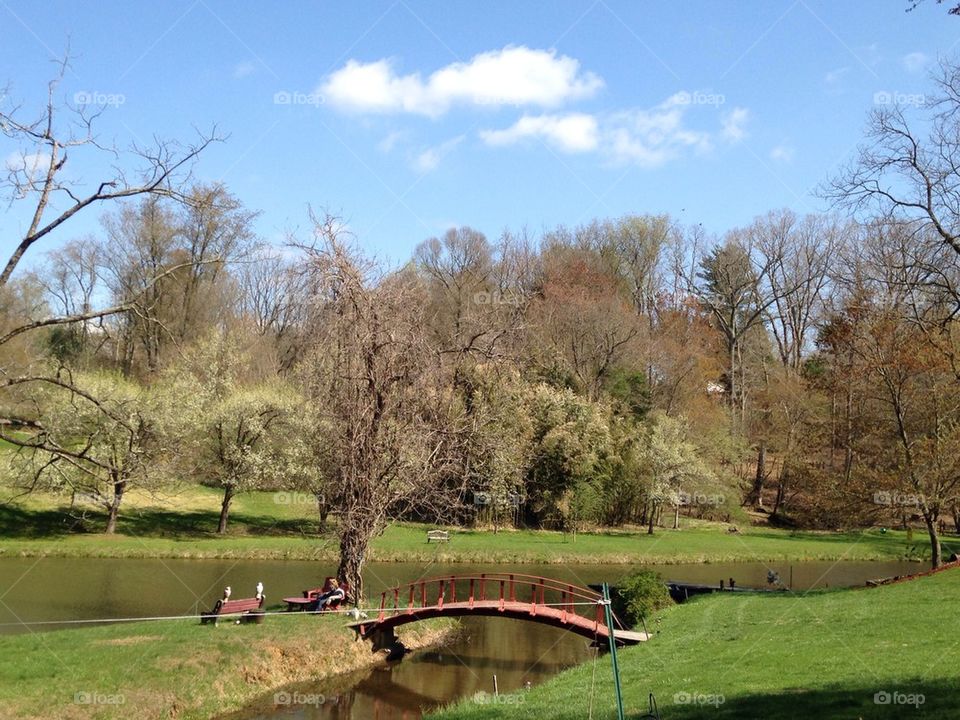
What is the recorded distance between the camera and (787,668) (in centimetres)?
1543

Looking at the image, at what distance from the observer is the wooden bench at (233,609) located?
70.5 feet

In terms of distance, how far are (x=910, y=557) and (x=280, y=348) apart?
4493 centimetres

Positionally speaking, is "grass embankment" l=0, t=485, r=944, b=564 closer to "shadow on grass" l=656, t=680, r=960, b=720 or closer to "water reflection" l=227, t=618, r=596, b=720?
"water reflection" l=227, t=618, r=596, b=720

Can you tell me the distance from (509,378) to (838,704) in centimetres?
3121

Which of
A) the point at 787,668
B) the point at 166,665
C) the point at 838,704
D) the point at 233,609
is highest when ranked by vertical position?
the point at 838,704

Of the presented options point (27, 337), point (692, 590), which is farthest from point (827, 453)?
point (27, 337)

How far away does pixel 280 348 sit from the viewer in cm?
6372

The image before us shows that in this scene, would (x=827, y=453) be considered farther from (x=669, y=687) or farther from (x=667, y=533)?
(x=669, y=687)

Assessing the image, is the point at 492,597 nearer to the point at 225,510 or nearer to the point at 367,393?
the point at 367,393

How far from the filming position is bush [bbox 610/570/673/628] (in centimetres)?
2484
